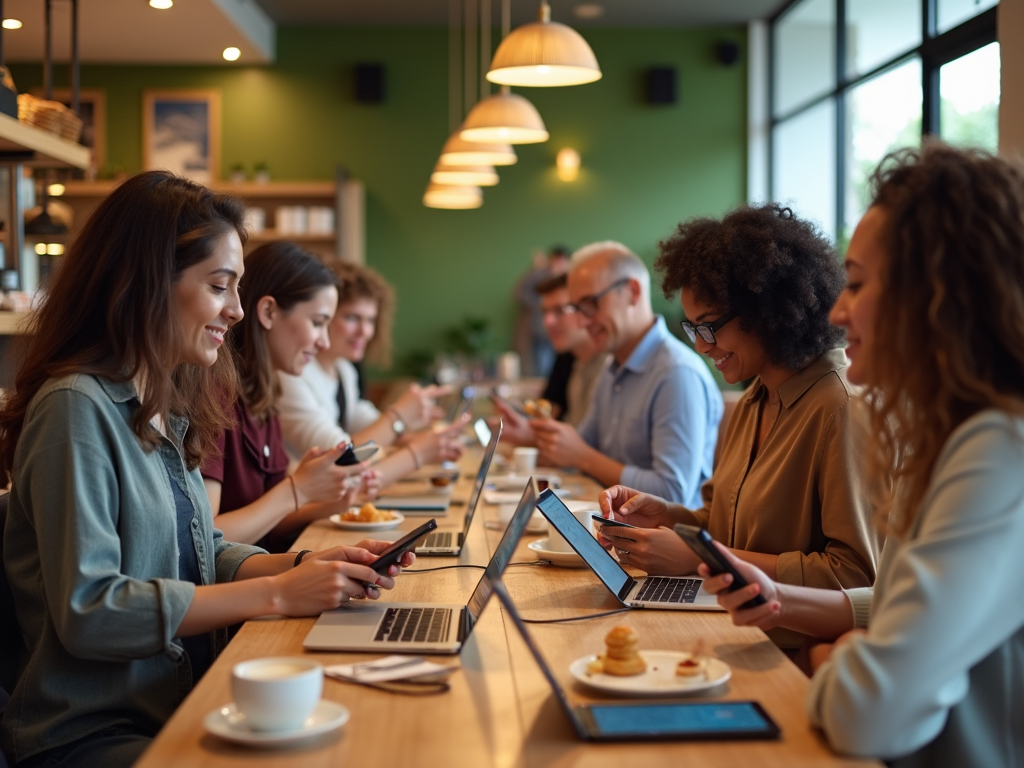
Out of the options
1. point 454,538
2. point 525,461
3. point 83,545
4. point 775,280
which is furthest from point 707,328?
point 525,461

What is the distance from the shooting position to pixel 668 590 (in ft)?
6.40

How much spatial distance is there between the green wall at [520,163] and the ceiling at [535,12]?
0.16m

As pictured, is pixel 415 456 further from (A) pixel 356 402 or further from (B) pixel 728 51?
(B) pixel 728 51

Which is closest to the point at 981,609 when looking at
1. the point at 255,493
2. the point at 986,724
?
→ the point at 986,724

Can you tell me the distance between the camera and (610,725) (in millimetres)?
1271

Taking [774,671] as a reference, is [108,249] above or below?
above

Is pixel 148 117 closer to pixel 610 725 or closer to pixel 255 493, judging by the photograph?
pixel 255 493

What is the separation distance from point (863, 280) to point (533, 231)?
7.85m

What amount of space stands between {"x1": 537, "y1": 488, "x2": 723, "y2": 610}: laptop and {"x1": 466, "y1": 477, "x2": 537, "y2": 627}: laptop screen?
0.16m

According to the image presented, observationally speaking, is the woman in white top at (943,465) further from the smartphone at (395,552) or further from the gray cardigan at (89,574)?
the gray cardigan at (89,574)

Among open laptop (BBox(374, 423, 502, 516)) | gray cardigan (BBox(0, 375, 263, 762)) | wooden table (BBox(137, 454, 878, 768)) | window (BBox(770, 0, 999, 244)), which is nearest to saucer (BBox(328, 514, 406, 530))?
open laptop (BBox(374, 423, 502, 516))

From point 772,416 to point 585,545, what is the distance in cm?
53

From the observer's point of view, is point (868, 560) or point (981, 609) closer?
point (981, 609)

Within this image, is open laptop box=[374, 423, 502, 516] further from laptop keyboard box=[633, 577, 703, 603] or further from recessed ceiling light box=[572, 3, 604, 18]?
recessed ceiling light box=[572, 3, 604, 18]
